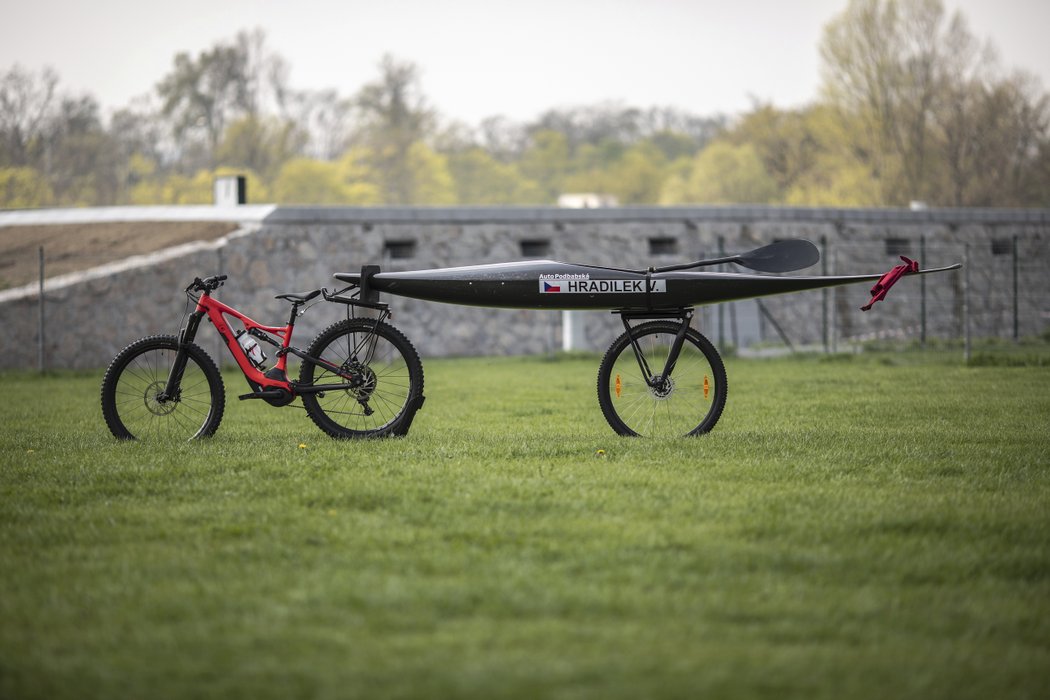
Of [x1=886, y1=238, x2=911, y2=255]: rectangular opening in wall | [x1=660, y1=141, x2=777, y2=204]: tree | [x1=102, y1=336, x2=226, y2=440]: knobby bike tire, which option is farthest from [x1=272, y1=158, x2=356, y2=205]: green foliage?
[x1=102, y1=336, x2=226, y2=440]: knobby bike tire

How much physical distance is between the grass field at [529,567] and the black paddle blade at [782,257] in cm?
111

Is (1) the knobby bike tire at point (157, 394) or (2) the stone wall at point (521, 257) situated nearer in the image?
(1) the knobby bike tire at point (157, 394)

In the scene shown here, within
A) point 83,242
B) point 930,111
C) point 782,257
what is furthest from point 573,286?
point 930,111

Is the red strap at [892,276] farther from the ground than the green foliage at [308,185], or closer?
closer

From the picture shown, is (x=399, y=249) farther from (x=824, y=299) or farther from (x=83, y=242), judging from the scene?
(x=824, y=299)

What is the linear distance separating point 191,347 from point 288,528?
9.95 ft

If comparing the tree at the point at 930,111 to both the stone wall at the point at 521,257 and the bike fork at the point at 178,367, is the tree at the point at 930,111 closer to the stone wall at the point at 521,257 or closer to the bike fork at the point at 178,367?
the stone wall at the point at 521,257

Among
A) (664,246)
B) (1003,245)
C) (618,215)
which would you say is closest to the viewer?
(618,215)

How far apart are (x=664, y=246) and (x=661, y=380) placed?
18126 millimetres

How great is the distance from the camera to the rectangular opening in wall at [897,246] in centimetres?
2680

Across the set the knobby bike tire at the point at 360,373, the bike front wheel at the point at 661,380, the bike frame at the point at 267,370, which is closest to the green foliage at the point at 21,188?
the bike frame at the point at 267,370

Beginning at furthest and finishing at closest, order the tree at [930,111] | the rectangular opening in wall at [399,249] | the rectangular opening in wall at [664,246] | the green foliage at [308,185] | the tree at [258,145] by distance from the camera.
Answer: the tree at [258,145] → the green foliage at [308,185] → the tree at [930,111] → the rectangular opening in wall at [664,246] → the rectangular opening in wall at [399,249]

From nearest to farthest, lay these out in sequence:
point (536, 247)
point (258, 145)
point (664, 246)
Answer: point (536, 247), point (664, 246), point (258, 145)

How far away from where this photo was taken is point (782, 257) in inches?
318
